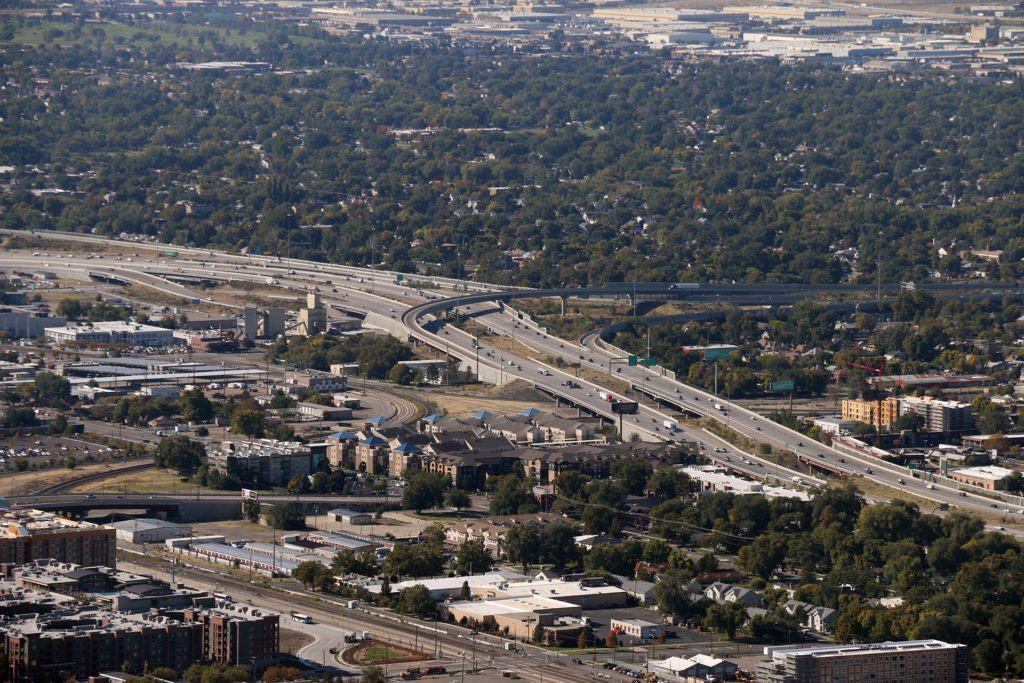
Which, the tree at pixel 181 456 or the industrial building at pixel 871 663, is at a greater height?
the industrial building at pixel 871 663

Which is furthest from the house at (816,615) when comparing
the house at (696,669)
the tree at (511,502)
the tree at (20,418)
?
the tree at (20,418)

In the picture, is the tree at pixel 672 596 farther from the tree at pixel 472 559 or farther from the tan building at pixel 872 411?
the tan building at pixel 872 411

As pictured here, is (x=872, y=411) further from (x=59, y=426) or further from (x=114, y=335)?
(x=114, y=335)

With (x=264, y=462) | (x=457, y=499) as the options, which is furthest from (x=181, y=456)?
(x=457, y=499)

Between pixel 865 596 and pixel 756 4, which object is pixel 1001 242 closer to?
pixel 865 596

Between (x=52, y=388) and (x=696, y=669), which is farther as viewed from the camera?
(x=52, y=388)
